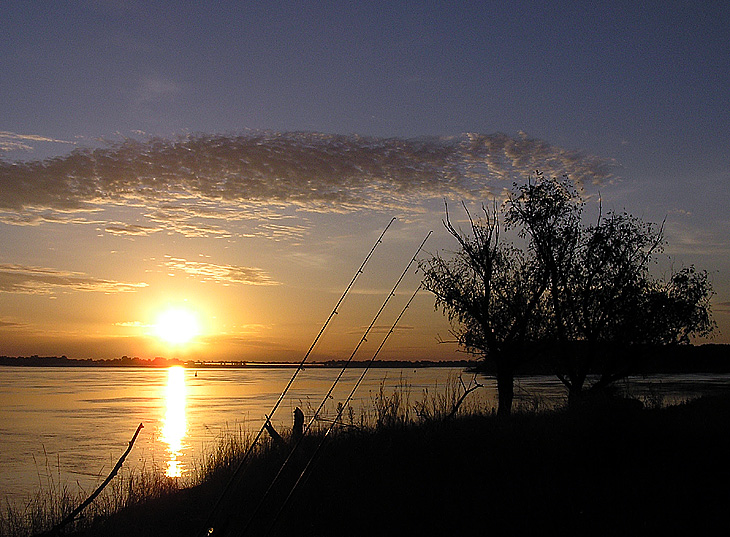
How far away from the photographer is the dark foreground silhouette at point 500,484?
10031mm

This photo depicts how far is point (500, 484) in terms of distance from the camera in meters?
11.5

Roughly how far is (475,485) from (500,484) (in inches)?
17.3

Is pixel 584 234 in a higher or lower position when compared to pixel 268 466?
higher

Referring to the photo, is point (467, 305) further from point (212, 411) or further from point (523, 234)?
point (212, 411)

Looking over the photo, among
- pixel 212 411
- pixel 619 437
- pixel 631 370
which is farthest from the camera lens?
pixel 212 411

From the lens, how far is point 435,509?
10.5 metres

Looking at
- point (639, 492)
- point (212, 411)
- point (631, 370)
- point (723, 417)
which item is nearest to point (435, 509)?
point (639, 492)

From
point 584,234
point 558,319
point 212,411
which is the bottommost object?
point 212,411

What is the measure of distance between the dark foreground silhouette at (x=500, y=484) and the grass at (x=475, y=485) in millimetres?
29

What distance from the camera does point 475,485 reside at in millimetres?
11555

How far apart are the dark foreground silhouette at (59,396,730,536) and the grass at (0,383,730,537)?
29 mm

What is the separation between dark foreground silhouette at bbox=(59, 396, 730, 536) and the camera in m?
10.0

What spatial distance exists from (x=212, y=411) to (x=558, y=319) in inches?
1557

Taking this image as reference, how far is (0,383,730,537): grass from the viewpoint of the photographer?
10094 millimetres
